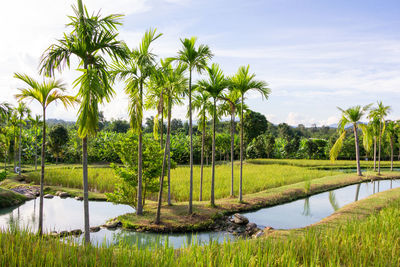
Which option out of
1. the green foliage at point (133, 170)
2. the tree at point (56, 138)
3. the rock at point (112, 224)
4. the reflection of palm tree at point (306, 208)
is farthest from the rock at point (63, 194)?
the tree at point (56, 138)

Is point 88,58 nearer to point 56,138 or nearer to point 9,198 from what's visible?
→ point 9,198

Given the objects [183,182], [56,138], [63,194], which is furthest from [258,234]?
[56,138]

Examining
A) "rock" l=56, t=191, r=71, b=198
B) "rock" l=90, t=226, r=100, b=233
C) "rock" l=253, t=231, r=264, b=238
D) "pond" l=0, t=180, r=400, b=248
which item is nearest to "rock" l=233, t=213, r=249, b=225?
"pond" l=0, t=180, r=400, b=248

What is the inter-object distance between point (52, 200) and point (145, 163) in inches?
267

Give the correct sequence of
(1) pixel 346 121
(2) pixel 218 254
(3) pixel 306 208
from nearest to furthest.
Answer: (2) pixel 218 254, (3) pixel 306 208, (1) pixel 346 121

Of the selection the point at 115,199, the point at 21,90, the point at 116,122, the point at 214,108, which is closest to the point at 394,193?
the point at 214,108

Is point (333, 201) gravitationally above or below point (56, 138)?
below

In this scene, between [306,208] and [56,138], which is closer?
[306,208]

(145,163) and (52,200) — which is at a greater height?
(145,163)

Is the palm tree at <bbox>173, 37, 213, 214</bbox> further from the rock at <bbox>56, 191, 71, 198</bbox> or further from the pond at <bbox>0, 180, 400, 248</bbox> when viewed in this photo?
the rock at <bbox>56, 191, 71, 198</bbox>

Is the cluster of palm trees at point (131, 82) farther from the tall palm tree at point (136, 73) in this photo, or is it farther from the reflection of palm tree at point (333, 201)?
the reflection of palm tree at point (333, 201)

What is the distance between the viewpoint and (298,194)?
1652cm

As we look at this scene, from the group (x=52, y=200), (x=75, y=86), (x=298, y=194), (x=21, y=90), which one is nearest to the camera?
(x=75, y=86)

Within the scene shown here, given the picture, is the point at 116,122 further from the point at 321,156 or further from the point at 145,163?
the point at 145,163
